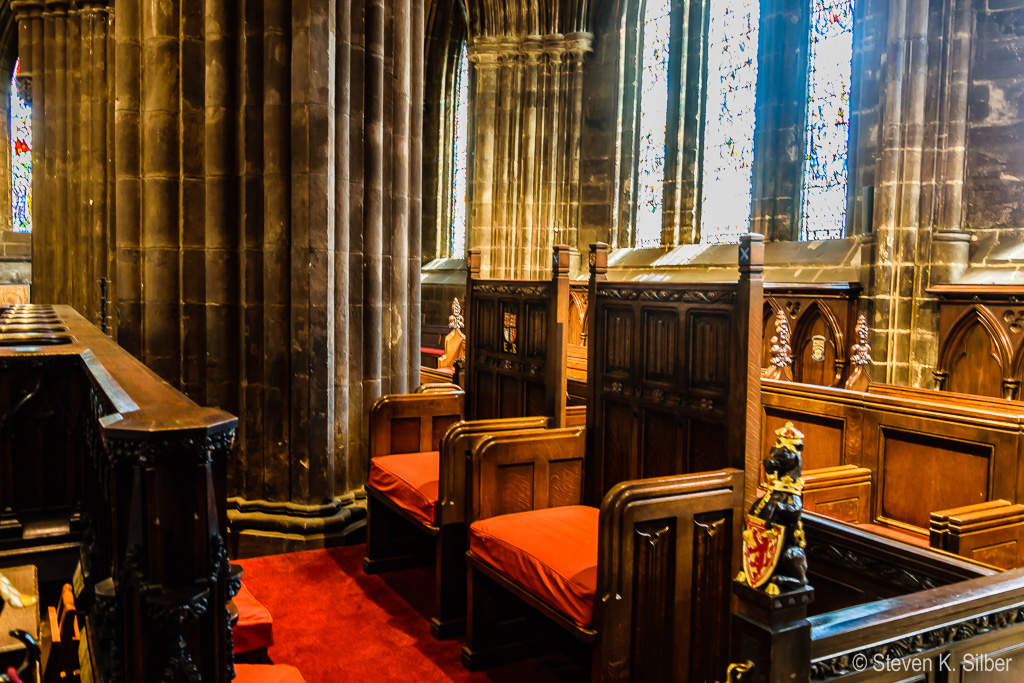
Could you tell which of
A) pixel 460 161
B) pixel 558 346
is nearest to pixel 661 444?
pixel 558 346

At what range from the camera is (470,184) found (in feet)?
40.0

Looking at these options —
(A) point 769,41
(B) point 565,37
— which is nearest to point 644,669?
(A) point 769,41

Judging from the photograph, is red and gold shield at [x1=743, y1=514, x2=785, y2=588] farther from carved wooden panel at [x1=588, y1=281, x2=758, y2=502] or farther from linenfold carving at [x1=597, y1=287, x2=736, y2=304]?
linenfold carving at [x1=597, y1=287, x2=736, y2=304]

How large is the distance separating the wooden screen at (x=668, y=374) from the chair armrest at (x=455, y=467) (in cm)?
47

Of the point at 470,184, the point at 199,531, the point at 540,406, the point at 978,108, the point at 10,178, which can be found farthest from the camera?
the point at 10,178

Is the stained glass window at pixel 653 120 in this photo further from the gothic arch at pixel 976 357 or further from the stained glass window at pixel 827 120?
the gothic arch at pixel 976 357

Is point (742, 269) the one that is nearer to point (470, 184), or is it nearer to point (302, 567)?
point (302, 567)

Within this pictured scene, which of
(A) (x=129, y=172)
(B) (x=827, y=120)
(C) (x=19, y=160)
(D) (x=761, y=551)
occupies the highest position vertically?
(C) (x=19, y=160)

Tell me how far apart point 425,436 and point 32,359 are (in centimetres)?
201

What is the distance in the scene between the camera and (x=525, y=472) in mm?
3061

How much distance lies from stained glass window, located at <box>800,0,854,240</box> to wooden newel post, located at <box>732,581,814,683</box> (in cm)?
774

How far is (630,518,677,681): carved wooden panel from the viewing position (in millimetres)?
2234

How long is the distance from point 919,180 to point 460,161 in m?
9.15

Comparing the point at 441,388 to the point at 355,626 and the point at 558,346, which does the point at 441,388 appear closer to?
the point at 558,346
